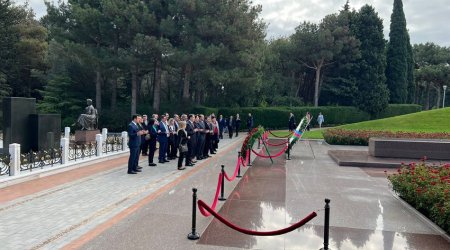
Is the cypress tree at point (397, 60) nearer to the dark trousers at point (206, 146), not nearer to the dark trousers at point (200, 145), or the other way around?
the dark trousers at point (206, 146)

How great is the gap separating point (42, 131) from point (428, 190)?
13813 mm

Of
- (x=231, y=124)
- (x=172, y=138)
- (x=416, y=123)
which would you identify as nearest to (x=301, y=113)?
(x=416, y=123)

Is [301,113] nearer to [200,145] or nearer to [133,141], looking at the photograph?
[200,145]

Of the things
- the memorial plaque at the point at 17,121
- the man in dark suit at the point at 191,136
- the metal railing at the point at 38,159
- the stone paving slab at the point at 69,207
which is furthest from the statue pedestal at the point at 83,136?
the stone paving slab at the point at 69,207

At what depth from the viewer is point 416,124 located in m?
30.4

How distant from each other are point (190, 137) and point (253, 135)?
8.96 feet

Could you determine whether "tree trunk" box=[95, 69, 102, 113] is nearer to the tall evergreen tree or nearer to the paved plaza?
the paved plaza

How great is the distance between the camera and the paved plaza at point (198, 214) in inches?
252

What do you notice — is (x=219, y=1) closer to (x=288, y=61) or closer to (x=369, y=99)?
(x=288, y=61)

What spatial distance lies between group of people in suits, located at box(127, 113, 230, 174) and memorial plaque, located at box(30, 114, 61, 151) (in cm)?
371

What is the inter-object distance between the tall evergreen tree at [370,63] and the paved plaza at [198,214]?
37.5m

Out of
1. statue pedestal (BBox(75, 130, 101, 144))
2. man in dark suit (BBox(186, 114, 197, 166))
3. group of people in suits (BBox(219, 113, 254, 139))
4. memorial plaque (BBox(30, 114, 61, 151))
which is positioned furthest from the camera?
group of people in suits (BBox(219, 113, 254, 139))

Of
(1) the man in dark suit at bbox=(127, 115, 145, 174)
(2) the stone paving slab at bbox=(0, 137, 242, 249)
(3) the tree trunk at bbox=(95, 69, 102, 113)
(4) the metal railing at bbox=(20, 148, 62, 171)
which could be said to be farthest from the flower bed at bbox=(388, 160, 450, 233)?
(3) the tree trunk at bbox=(95, 69, 102, 113)

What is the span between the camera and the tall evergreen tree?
48094 mm
